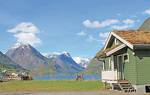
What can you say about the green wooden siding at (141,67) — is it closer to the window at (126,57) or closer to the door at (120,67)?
the window at (126,57)

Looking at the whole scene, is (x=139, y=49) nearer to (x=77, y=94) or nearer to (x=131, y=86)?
(x=131, y=86)

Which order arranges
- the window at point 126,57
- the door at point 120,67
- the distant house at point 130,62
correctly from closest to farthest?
1. the distant house at point 130,62
2. the window at point 126,57
3. the door at point 120,67

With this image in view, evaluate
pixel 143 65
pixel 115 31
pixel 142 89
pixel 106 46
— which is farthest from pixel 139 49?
pixel 106 46

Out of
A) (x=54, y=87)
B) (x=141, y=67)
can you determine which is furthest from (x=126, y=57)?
(x=54, y=87)

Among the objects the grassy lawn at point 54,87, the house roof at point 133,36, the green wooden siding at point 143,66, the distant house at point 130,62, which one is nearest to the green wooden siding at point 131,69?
the distant house at point 130,62

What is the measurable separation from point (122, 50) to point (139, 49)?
11.3 ft

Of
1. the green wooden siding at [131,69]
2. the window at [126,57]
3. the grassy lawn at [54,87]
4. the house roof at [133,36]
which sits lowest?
the grassy lawn at [54,87]

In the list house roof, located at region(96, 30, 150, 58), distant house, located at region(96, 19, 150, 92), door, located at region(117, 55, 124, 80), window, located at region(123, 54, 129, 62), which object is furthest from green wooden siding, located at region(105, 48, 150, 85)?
door, located at region(117, 55, 124, 80)

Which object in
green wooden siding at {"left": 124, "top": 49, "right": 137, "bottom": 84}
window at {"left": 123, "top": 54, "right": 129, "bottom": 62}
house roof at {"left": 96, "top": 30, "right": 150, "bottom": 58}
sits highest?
house roof at {"left": 96, "top": 30, "right": 150, "bottom": 58}

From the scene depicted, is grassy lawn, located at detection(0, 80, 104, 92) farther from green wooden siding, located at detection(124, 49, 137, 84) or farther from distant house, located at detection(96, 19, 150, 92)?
green wooden siding, located at detection(124, 49, 137, 84)

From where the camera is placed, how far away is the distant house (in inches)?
1255

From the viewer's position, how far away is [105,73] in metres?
38.1

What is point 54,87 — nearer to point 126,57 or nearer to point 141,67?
point 126,57

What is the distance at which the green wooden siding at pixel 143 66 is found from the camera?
31875 mm
